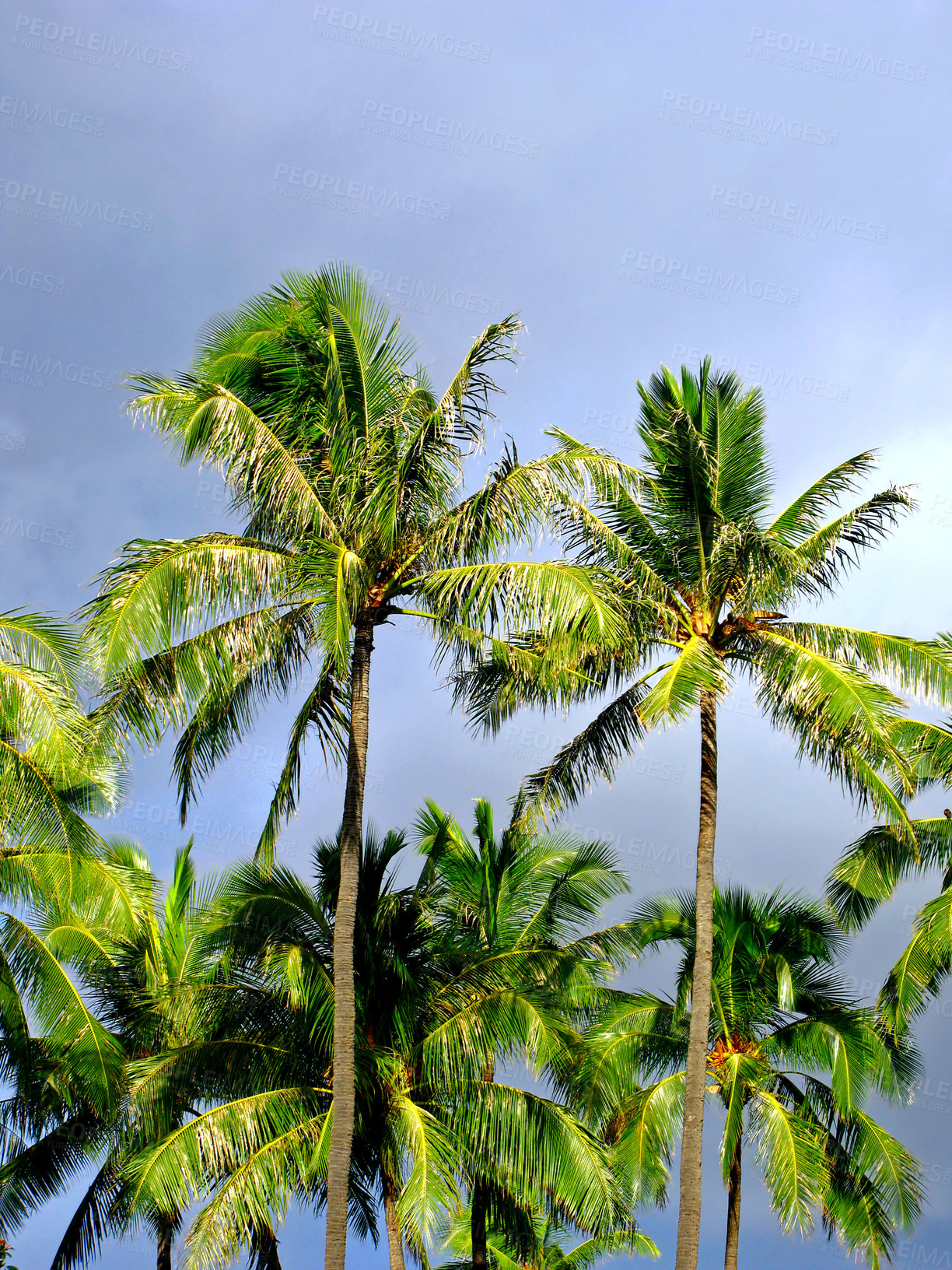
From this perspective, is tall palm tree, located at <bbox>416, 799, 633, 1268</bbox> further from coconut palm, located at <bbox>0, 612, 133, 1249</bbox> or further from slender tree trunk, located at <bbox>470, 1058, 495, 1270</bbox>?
coconut palm, located at <bbox>0, 612, 133, 1249</bbox>

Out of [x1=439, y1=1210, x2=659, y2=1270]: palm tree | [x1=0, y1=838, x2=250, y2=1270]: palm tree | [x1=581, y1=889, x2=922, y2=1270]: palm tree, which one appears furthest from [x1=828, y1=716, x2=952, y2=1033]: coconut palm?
[x1=0, y1=838, x2=250, y2=1270]: palm tree

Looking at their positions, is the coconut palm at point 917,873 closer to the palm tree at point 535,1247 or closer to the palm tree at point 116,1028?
the palm tree at point 535,1247

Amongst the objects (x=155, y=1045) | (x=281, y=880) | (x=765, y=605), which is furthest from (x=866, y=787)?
(x=155, y=1045)

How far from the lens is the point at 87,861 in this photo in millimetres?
16609

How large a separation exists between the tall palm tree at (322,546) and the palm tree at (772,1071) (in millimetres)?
6541

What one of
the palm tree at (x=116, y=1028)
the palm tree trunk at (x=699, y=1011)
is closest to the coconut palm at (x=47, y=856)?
the palm tree at (x=116, y=1028)

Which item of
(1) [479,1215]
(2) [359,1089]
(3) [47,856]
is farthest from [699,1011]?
(3) [47,856]

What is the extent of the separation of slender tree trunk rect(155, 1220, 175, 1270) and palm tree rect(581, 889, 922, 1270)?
6.96 meters

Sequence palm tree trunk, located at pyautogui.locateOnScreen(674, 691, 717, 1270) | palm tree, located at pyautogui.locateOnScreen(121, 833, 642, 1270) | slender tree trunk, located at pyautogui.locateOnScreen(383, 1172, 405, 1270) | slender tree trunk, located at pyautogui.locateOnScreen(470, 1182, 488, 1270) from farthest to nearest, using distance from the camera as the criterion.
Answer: slender tree trunk, located at pyautogui.locateOnScreen(470, 1182, 488, 1270)
slender tree trunk, located at pyautogui.locateOnScreen(383, 1172, 405, 1270)
palm tree trunk, located at pyautogui.locateOnScreen(674, 691, 717, 1270)
palm tree, located at pyautogui.locateOnScreen(121, 833, 642, 1270)

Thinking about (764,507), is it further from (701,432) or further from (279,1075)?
(279,1075)

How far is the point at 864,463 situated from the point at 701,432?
7.86ft

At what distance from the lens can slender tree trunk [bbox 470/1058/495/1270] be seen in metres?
18.5

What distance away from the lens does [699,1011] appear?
17.3 meters

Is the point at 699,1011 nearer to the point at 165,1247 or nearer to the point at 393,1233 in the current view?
the point at 393,1233
